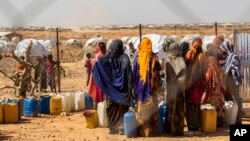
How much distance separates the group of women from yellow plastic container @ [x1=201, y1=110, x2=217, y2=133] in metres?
0.07

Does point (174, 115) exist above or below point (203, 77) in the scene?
below

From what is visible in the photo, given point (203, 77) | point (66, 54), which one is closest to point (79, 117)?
point (203, 77)

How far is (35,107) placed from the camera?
30.0ft

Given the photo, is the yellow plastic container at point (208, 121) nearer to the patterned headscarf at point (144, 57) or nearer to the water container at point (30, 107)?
the patterned headscarf at point (144, 57)

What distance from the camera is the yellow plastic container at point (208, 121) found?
697 centimetres

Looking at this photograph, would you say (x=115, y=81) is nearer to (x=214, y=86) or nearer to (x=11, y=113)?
(x=214, y=86)

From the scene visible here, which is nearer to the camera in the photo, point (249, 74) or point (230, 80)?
point (230, 80)

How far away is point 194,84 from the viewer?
703 centimetres

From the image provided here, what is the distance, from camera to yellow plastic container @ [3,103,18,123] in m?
8.32

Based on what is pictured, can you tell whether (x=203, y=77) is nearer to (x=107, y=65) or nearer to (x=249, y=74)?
(x=107, y=65)

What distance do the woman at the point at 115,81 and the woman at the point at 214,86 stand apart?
48.3 inches

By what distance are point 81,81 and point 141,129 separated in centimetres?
1044

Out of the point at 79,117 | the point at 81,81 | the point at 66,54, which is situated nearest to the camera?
the point at 79,117

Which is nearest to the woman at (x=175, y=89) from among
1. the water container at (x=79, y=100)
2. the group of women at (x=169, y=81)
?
the group of women at (x=169, y=81)
